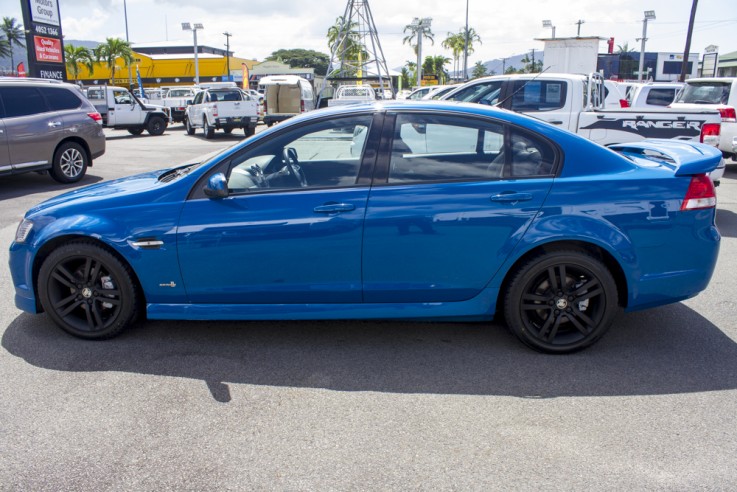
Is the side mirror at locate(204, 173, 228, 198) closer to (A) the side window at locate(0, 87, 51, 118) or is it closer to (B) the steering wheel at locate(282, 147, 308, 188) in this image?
(B) the steering wheel at locate(282, 147, 308, 188)

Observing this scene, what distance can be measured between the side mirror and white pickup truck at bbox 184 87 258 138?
20579 mm

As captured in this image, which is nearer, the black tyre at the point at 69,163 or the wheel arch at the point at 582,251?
the wheel arch at the point at 582,251

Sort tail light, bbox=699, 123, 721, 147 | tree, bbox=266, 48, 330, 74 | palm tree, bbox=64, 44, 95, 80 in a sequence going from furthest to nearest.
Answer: tree, bbox=266, 48, 330, 74 → palm tree, bbox=64, 44, 95, 80 → tail light, bbox=699, 123, 721, 147

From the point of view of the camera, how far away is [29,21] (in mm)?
18625

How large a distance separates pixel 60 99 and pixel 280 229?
9.27m

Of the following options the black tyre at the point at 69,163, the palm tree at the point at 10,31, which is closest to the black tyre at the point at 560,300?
the black tyre at the point at 69,163

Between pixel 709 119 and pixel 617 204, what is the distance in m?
5.40

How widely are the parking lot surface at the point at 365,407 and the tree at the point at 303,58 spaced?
362 ft

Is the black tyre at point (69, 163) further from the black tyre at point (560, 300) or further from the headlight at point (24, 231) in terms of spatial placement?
the black tyre at point (560, 300)

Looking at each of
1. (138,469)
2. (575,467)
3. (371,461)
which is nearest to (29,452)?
(138,469)

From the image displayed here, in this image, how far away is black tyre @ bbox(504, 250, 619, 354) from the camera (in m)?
3.90

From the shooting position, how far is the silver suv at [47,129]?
10297mm

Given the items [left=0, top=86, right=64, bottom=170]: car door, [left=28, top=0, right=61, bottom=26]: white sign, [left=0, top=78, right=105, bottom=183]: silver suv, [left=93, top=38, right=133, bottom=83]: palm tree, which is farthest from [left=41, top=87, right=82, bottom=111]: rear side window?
[left=93, top=38, right=133, bottom=83]: palm tree

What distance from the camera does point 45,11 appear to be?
19.5 metres
